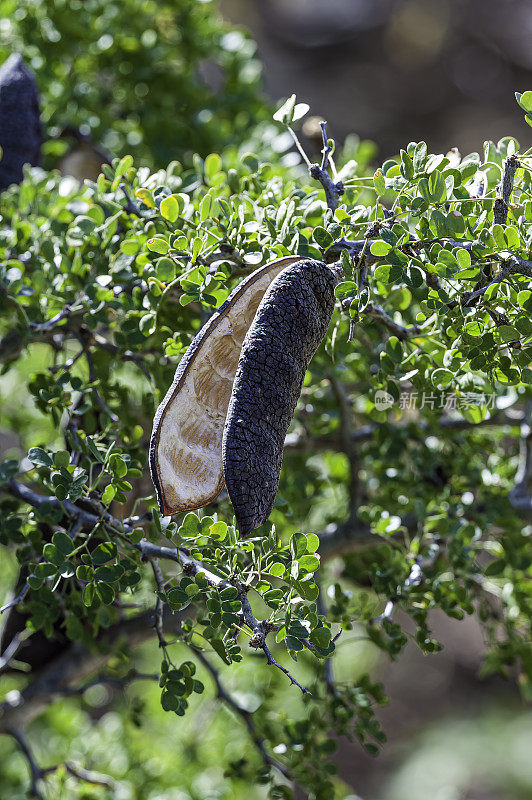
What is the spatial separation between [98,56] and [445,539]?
2.71 ft

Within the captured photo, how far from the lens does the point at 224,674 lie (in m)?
1.26

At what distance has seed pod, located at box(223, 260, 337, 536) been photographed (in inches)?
16.4

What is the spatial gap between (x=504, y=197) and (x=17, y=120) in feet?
1.76

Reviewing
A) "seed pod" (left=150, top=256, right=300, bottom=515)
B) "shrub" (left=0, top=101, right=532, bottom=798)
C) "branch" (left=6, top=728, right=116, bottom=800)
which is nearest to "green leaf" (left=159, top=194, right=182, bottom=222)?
"shrub" (left=0, top=101, right=532, bottom=798)

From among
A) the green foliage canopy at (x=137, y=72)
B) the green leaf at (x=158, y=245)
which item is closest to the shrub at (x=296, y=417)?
the green leaf at (x=158, y=245)

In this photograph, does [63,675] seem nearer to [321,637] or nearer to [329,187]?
[321,637]

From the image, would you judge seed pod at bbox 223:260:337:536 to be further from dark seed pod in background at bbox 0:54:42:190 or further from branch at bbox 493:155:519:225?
dark seed pod in background at bbox 0:54:42:190

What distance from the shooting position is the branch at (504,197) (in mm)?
466

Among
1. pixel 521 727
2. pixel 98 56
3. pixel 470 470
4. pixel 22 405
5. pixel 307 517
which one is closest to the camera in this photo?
pixel 470 470

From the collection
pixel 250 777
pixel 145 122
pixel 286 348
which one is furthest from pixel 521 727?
pixel 286 348

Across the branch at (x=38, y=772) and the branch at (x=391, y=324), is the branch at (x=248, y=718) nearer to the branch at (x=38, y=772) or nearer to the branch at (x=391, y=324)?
the branch at (x=38, y=772)

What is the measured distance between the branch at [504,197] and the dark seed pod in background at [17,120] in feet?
1.73

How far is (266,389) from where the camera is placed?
1.41 ft

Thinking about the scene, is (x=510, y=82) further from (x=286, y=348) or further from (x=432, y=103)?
(x=286, y=348)
